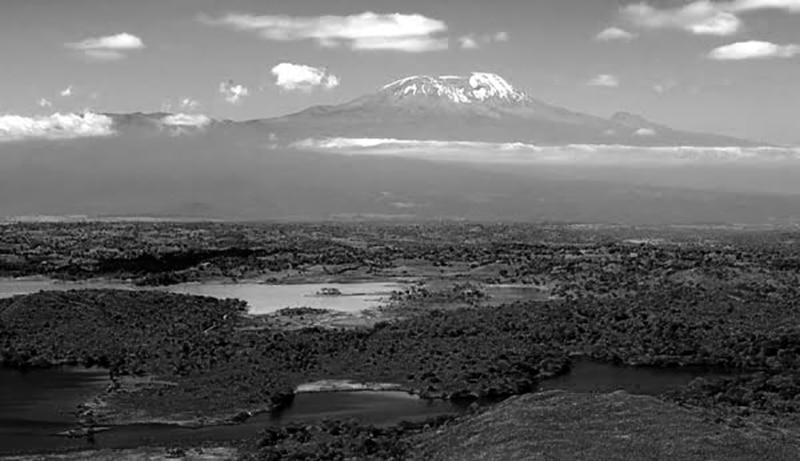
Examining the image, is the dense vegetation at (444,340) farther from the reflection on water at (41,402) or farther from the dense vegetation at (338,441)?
the reflection on water at (41,402)

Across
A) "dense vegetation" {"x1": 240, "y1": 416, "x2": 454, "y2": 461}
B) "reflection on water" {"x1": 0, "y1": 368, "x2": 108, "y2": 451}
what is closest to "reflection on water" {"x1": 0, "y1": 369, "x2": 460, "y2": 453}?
"reflection on water" {"x1": 0, "y1": 368, "x2": 108, "y2": 451}

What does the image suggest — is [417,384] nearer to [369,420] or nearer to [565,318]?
[369,420]

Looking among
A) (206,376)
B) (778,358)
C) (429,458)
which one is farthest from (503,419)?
(778,358)

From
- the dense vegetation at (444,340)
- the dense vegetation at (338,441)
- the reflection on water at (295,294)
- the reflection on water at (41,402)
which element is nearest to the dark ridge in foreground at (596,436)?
the dense vegetation at (338,441)

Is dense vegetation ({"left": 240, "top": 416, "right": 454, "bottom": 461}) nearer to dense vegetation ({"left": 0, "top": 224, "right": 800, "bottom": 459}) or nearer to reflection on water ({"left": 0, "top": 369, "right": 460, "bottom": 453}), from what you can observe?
dense vegetation ({"left": 0, "top": 224, "right": 800, "bottom": 459})

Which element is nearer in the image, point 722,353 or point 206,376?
point 206,376

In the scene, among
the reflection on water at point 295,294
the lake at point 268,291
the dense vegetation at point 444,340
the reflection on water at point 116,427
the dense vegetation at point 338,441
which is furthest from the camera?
the lake at point 268,291

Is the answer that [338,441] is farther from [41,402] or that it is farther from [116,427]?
[41,402]

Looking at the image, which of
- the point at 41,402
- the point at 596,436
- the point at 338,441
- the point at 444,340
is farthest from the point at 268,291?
the point at 596,436

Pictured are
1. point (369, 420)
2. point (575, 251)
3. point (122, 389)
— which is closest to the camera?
point (369, 420)
